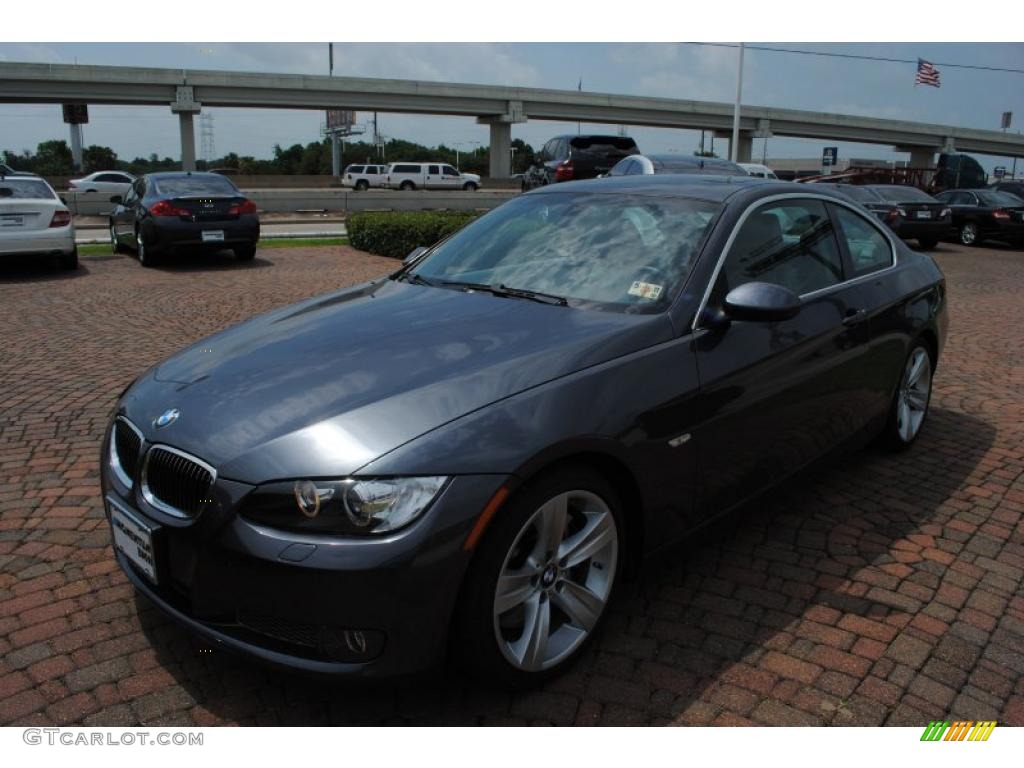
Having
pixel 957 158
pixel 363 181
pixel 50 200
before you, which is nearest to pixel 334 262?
pixel 50 200

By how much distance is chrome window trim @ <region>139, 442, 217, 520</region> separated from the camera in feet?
8.16

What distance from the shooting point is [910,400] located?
4.93 metres

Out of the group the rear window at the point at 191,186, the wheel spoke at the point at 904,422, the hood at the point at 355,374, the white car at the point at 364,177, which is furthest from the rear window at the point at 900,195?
the white car at the point at 364,177

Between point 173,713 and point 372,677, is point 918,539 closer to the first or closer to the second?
point 372,677

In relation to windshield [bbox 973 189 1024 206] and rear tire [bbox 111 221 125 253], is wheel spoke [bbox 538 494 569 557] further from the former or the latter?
windshield [bbox 973 189 1024 206]

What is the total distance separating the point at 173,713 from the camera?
2.59 meters

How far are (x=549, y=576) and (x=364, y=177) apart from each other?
176 feet

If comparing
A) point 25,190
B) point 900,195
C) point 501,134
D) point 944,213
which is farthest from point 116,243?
point 501,134

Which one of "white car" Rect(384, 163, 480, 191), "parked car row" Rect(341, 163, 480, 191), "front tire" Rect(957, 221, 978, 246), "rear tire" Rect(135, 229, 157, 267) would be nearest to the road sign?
"parked car row" Rect(341, 163, 480, 191)

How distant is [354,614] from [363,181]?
53.5 metres

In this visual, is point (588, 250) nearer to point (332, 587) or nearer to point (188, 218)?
point (332, 587)

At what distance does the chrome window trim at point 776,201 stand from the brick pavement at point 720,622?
850 mm

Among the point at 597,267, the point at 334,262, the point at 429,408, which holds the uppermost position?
the point at 597,267

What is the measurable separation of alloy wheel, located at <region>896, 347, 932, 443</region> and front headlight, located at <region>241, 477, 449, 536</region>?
339 cm
